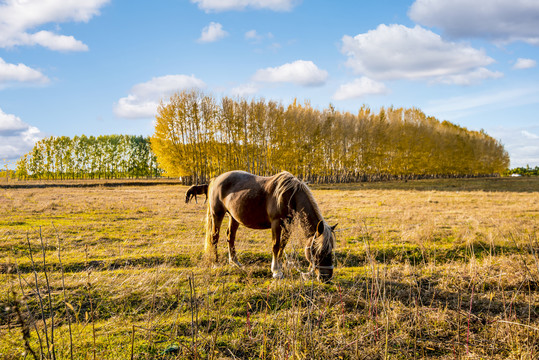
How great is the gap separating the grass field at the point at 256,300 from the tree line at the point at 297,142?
1159 inches

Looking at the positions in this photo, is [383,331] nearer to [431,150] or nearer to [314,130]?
[314,130]

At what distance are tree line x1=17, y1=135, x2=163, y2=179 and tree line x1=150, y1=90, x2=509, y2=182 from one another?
3899 centimetres

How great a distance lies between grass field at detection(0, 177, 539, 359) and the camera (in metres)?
3.27

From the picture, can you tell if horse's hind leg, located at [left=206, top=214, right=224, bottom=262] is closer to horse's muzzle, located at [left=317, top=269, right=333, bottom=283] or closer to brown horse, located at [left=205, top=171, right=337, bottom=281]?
brown horse, located at [left=205, top=171, right=337, bottom=281]

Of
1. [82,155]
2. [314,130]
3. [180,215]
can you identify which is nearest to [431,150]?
[314,130]

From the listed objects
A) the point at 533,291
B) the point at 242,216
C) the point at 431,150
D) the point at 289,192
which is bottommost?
the point at 533,291

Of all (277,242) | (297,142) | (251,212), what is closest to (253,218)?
(251,212)

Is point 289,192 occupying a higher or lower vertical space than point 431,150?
lower

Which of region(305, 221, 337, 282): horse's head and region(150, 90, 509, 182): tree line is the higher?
region(150, 90, 509, 182): tree line

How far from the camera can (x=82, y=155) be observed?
230 feet

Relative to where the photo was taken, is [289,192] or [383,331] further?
[289,192]

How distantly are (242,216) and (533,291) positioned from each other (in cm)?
550

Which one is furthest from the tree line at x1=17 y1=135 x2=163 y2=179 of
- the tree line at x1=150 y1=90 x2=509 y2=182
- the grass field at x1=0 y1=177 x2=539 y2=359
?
the grass field at x1=0 y1=177 x2=539 y2=359

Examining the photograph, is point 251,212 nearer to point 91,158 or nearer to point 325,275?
point 325,275
